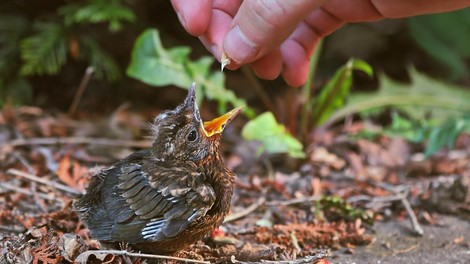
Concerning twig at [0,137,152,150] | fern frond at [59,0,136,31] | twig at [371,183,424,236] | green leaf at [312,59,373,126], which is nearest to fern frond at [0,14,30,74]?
fern frond at [59,0,136,31]

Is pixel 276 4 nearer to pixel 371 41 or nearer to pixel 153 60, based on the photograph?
pixel 153 60

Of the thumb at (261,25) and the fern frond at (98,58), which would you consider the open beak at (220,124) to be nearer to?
the thumb at (261,25)

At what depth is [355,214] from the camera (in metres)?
4.32

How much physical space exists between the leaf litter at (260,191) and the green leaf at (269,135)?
21 cm

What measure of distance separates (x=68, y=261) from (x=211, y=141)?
2.71ft

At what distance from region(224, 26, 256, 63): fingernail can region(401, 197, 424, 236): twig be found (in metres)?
1.80

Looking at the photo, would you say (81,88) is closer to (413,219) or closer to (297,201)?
(297,201)

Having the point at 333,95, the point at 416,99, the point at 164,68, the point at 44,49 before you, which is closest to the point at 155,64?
the point at 164,68

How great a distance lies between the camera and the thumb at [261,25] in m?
2.78

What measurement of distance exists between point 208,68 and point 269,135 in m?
1.03

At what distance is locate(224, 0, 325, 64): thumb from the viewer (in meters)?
2.78

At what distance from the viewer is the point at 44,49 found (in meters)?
6.07

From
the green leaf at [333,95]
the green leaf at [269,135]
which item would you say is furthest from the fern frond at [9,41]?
the green leaf at [333,95]

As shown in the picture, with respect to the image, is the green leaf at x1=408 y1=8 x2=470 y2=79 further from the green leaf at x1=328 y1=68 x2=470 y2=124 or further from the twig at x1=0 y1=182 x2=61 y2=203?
the twig at x1=0 y1=182 x2=61 y2=203
